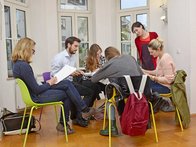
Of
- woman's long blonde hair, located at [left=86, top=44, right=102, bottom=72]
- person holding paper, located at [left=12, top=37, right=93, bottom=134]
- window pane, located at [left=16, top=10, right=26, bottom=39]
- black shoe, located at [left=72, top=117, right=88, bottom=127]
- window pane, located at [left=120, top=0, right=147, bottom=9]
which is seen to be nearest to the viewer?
person holding paper, located at [left=12, top=37, right=93, bottom=134]

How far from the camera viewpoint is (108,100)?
10.4ft

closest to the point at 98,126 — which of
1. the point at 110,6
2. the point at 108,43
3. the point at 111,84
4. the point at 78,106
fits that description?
the point at 78,106

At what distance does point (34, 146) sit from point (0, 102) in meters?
1.13

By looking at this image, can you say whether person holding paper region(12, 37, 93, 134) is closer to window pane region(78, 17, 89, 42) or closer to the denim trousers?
the denim trousers

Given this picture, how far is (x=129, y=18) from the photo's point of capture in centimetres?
604

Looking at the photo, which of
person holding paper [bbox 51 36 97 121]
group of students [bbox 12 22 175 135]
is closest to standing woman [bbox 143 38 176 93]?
group of students [bbox 12 22 175 135]

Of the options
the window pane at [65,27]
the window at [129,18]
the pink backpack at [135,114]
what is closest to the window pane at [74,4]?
the window pane at [65,27]

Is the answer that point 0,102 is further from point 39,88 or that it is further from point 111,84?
point 111,84

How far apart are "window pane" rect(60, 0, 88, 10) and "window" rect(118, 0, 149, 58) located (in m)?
0.81

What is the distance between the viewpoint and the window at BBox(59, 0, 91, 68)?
5977 mm

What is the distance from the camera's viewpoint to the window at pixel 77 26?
5.98 m

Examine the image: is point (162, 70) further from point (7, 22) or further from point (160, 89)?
point (7, 22)

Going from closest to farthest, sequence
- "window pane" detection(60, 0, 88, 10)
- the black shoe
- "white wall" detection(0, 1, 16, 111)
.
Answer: the black shoe
"white wall" detection(0, 1, 16, 111)
"window pane" detection(60, 0, 88, 10)

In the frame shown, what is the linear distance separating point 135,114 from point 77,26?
3.74 metres
